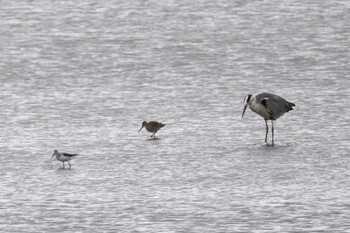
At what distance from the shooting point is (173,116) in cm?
1905

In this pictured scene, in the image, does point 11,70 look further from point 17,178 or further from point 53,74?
point 17,178

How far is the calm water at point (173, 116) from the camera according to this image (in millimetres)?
13070

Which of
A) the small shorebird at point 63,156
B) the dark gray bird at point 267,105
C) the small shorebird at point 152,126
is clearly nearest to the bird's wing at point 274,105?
the dark gray bird at point 267,105

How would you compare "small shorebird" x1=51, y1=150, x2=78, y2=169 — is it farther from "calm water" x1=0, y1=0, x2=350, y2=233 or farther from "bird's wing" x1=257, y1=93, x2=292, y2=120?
"bird's wing" x1=257, y1=93, x2=292, y2=120

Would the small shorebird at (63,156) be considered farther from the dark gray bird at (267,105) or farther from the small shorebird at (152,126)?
the dark gray bird at (267,105)

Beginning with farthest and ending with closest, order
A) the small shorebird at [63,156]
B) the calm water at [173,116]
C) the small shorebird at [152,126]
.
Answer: the small shorebird at [152,126], the small shorebird at [63,156], the calm water at [173,116]

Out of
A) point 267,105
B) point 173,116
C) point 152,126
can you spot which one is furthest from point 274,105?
point 173,116

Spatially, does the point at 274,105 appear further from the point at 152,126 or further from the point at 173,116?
the point at 173,116

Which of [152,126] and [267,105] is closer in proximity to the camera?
[152,126]

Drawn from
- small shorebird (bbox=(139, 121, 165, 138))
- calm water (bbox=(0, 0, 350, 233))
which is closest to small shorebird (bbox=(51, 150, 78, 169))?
calm water (bbox=(0, 0, 350, 233))

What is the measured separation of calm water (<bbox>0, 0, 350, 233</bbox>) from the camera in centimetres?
1307

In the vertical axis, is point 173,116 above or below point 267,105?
below

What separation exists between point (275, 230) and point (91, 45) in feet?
46.3

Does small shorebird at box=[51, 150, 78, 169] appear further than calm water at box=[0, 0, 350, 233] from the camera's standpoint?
Yes
